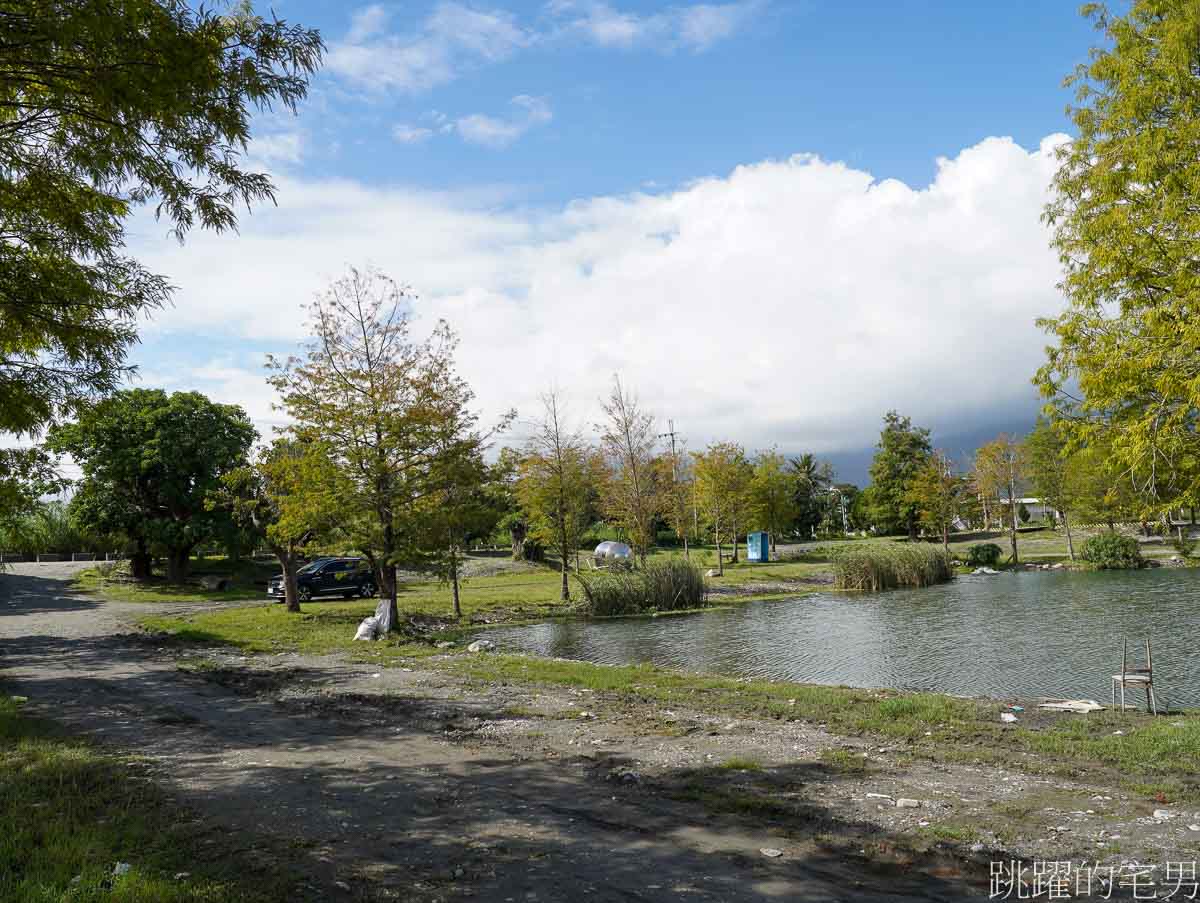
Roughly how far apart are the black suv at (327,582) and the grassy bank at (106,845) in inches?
1033

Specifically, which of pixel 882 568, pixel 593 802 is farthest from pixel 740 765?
pixel 882 568

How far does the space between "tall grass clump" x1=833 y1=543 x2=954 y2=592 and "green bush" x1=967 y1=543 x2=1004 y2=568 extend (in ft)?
40.3

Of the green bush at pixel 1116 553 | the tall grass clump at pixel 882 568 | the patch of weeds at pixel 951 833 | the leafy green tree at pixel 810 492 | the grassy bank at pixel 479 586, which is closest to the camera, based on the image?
the patch of weeds at pixel 951 833

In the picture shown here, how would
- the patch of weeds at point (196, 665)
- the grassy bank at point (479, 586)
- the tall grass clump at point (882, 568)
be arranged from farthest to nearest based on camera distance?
the tall grass clump at point (882, 568)
the grassy bank at point (479, 586)
the patch of weeds at point (196, 665)

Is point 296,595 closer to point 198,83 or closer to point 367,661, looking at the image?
Result: point 367,661

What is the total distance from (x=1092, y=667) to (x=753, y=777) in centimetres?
1130

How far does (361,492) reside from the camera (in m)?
19.3

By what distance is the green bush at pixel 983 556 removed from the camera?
49.1 metres

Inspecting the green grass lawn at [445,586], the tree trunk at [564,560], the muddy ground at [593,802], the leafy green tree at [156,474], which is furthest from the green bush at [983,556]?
the muddy ground at [593,802]

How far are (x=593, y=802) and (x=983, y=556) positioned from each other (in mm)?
50105

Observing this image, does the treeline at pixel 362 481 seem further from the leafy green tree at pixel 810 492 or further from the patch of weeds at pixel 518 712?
the leafy green tree at pixel 810 492

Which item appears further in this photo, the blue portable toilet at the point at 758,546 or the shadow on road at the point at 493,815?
the blue portable toilet at the point at 758,546

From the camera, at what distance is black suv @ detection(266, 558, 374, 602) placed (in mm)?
33000

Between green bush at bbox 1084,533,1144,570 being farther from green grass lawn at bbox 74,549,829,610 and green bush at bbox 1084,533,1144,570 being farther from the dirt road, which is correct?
the dirt road
